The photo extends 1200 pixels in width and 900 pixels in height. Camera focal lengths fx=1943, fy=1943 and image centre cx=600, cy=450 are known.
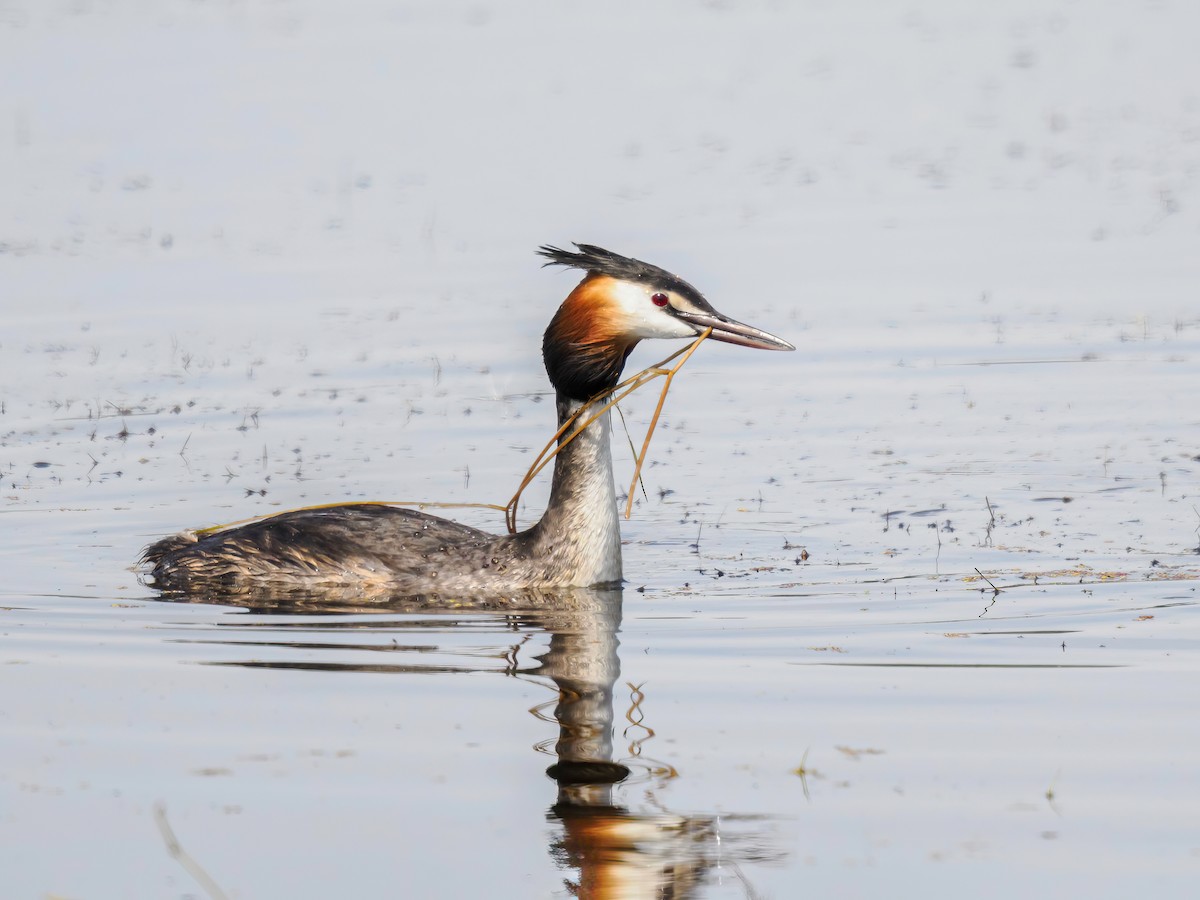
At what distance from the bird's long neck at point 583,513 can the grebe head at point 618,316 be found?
0.39 m

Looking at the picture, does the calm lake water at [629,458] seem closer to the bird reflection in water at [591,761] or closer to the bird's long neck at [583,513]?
the bird reflection in water at [591,761]

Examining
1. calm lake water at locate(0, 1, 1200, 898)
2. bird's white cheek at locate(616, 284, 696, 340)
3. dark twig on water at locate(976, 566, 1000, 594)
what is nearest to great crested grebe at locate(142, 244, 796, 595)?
bird's white cheek at locate(616, 284, 696, 340)

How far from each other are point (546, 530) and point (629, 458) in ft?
11.4

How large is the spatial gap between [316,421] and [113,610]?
14.9ft

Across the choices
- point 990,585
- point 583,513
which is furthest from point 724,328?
point 990,585

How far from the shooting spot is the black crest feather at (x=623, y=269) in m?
10.1

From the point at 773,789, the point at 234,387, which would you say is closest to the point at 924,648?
the point at 773,789

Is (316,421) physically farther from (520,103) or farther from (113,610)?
(520,103)

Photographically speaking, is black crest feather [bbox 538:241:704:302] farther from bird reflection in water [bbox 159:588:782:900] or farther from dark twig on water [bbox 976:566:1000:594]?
dark twig on water [bbox 976:566:1000:594]

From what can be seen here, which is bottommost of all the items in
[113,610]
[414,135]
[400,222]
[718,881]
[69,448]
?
[718,881]

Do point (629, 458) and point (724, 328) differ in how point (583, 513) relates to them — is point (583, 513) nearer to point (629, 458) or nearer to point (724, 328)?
point (724, 328)

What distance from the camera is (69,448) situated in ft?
46.3

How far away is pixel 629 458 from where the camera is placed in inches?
559

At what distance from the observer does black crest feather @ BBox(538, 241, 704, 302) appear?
33.2 feet
